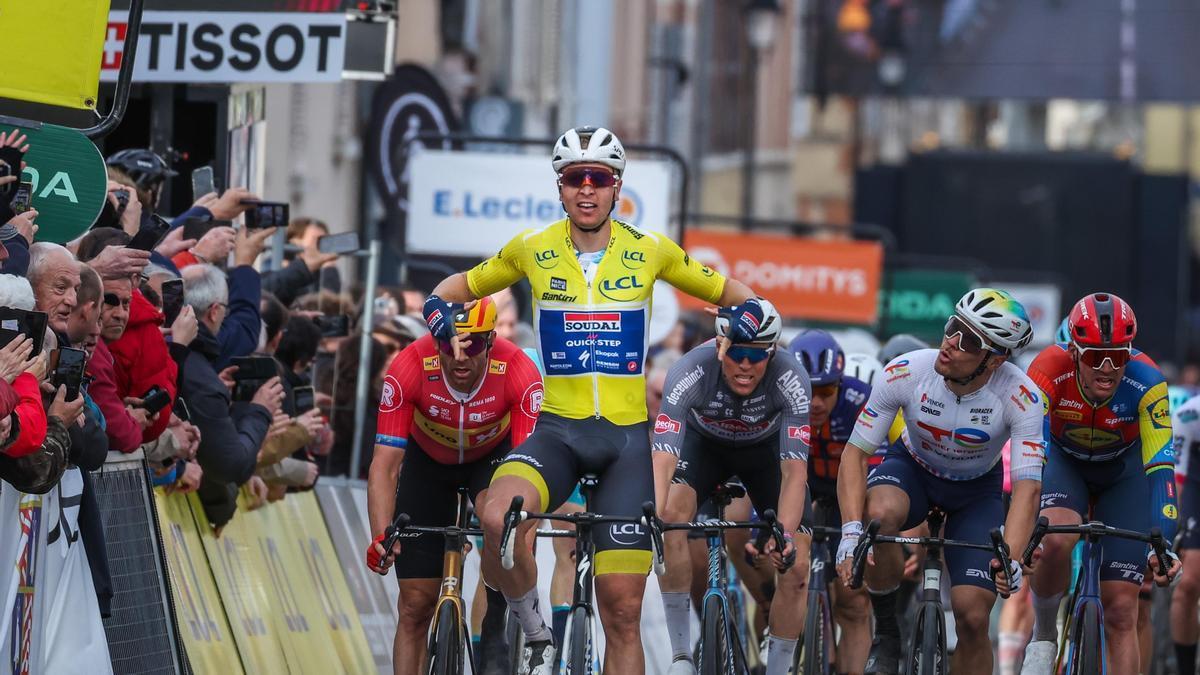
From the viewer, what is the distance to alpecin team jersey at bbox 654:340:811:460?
10.7 meters

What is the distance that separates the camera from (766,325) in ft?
34.8

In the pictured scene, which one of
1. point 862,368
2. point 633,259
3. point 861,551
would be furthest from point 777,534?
point 862,368

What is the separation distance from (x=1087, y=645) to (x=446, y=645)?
9.58 ft

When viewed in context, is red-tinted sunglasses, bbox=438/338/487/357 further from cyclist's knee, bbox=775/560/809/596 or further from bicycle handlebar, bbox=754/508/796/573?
cyclist's knee, bbox=775/560/809/596

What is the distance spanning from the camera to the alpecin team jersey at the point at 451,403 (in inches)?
403

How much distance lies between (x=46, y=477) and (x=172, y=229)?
3.15 metres

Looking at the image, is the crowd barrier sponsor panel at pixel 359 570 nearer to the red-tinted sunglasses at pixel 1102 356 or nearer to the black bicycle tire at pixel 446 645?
the black bicycle tire at pixel 446 645

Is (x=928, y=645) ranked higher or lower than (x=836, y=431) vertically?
lower

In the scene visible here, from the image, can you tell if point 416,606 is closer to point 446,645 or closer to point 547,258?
point 446,645

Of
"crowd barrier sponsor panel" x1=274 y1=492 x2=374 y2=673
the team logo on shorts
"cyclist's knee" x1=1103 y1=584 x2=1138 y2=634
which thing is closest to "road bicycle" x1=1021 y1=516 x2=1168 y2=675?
"cyclist's knee" x1=1103 y1=584 x2=1138 y2=634

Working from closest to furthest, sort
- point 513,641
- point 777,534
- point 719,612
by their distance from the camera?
point 777,534 < point 719,612 < point 513,641

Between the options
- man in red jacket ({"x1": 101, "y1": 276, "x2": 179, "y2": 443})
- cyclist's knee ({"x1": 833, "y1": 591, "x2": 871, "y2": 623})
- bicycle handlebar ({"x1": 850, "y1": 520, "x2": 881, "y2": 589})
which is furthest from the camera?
cyclist's knee ({"x1": 833, "y1": 591, "x2": 871, "y2": 623})

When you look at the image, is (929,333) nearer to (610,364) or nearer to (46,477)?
(610,364)

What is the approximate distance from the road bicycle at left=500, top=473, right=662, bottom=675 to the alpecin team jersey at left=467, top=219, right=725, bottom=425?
51 centimetres
